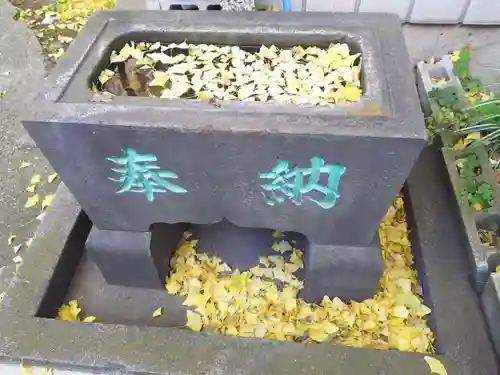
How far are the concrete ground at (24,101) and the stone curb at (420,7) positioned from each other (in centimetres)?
6

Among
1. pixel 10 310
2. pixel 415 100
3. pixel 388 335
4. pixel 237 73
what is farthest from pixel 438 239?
pixel 10 310

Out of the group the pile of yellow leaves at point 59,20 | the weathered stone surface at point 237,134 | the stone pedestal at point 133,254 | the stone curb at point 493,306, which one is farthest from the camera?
the pile of yellow leaves at point 59,20

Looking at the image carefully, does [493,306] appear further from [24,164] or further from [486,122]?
[24,164]

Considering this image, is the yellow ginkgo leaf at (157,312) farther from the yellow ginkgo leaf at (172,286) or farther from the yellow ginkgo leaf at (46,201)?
the yellow ginkgo leaf at (46,201)

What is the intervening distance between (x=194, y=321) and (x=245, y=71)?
1.08 meters

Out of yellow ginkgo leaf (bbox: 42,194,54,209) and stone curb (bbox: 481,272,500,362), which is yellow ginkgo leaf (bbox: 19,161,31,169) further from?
stone curb (bbox: 481,272,500,362)

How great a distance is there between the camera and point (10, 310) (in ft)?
5.96

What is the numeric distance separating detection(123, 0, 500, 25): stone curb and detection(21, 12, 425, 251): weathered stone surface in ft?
2.73

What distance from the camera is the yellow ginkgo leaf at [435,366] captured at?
1.59 metres

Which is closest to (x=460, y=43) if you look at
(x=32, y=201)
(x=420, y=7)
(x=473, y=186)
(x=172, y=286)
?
(x=420, y=7)

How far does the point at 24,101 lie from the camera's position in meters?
3.02

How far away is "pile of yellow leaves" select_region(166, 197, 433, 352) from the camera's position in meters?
1.87

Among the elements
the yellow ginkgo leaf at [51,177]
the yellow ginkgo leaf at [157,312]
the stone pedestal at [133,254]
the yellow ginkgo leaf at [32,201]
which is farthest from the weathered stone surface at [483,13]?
the yellow ginkgo leaf at [32,201]

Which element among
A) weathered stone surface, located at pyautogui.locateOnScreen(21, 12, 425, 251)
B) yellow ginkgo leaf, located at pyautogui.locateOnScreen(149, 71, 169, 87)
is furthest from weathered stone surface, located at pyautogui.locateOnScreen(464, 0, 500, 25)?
yellow ginkgo leaf, located at pyautogui.locateOnScreen(149, 71, 169, 87)
